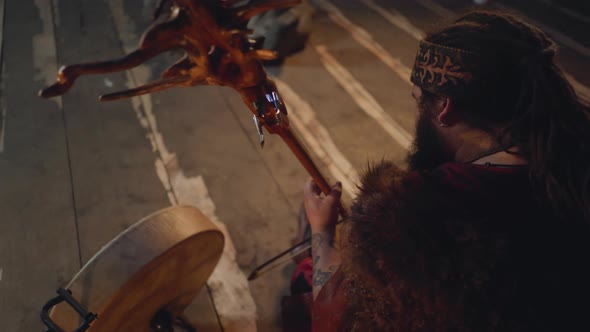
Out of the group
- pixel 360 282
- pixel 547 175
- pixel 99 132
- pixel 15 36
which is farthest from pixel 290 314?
pixel 15 36

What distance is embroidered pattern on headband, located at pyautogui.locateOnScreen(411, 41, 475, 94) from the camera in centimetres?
102

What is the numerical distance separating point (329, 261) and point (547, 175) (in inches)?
26.6

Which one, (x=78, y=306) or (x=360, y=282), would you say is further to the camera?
(x=78, y=306)

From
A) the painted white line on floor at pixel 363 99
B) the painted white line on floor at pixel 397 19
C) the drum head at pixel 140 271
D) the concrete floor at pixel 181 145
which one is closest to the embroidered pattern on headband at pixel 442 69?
the concrete floor at pixel 181 145

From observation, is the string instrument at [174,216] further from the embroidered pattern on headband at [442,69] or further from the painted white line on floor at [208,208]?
the embroidered pattern on headband at [442,69]

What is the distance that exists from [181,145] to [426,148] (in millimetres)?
1802

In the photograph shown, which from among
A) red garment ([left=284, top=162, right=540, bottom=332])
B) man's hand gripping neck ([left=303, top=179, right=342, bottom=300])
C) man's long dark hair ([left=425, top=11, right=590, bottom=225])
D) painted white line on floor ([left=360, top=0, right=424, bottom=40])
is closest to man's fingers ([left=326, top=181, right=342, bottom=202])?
man's hand gripping neck ([left=303, top=179, right=342, bottom=300])

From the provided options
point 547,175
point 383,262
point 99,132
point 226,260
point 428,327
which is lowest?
point 226,260

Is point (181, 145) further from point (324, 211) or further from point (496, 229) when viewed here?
point (496, 229)

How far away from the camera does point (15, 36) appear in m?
3.75

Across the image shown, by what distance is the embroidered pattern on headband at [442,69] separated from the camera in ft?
3.36

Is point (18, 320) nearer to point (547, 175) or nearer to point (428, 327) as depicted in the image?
point (428, 327)

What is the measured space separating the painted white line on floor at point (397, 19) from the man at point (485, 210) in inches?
117

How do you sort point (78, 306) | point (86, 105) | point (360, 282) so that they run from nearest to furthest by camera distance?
point (360, 282)
point (78, 306)
point (86, 105)
